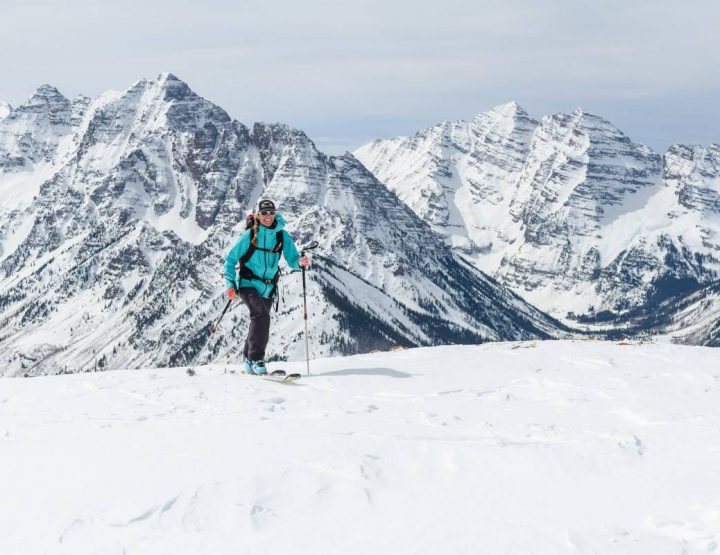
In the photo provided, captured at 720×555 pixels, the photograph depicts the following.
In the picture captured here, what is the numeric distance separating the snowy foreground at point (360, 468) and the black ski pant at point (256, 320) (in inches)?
105

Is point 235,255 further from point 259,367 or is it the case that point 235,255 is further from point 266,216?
point 259,367

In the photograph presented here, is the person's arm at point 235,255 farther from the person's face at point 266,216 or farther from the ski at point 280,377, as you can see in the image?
the ski at point 280,377

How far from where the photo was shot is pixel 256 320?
20.6 m

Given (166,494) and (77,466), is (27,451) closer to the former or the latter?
(77,466)

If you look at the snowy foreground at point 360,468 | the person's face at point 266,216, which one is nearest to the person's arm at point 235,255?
the person's face at point 266,216

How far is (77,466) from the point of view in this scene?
35.2 feet

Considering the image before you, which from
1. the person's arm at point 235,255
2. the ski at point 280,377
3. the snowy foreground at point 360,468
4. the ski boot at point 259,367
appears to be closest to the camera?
the snowy foreground at point 360,468

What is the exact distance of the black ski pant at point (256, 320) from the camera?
67.0 ft

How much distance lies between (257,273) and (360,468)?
10396 millimetres

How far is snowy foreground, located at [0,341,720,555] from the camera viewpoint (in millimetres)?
9156

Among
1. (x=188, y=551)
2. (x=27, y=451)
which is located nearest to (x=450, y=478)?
(x=188, y=551)

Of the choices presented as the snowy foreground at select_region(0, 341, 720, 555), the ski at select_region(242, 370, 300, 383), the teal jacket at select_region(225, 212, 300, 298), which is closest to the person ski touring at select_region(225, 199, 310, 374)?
the teal jacket at select_region(225, 212, 300, 298)

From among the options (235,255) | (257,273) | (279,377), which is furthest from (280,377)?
(235,255)

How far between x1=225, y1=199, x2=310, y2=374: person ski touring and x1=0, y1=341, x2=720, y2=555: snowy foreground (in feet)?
9.11
